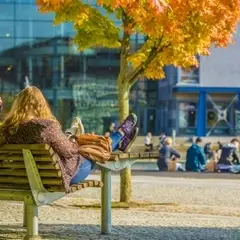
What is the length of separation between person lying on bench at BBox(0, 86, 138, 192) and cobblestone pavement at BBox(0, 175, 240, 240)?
1.13 meters

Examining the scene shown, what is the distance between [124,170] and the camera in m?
12.0

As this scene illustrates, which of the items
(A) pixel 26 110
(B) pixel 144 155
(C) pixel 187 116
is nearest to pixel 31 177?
(A) pixel 26 110

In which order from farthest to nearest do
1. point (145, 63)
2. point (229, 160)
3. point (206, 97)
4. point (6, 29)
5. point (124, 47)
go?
point (6, 29)
point (206, 97)
point (229, 160)
point (124, 47)
point (145, 63)

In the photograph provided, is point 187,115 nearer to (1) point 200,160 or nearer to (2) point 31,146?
(1) point 200,160

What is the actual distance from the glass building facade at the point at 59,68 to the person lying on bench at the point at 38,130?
149ft

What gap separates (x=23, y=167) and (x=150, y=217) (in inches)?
147

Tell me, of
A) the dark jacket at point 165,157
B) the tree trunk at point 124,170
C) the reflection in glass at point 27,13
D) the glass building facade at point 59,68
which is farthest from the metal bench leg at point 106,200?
the reflection in glass at point 27,13

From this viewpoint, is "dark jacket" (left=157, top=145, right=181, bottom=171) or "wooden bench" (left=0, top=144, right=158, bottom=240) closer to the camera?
"wooden bench" (left=0, top=144, right=158, bottom=240)

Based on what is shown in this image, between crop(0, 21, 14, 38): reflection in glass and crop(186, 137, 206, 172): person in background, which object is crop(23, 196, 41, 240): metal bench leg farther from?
crop(0, 21, 14, 38): reflection in glass

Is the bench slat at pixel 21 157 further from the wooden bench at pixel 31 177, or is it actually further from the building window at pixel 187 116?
→ the building window at pixel 187 116

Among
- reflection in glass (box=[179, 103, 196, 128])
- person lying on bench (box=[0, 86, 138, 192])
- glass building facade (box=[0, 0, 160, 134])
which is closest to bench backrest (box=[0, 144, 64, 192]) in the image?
person lying on bench (box=[0, 86, 138, 192])

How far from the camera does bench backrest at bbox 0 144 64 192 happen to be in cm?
652

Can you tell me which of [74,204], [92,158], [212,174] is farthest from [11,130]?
[212,174]

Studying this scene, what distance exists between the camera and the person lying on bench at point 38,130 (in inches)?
265
